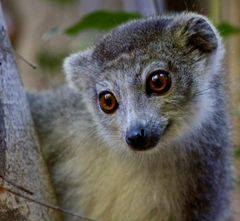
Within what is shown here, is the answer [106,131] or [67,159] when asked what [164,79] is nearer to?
[106,131]

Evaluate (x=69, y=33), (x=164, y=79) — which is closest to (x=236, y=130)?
(x=164, y=79)

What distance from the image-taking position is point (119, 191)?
382 centimetres

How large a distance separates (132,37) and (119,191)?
97 centimetres

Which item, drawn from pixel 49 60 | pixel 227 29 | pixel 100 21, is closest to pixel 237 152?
pixel 227 29

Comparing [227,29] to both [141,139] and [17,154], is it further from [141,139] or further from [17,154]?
[17,154]

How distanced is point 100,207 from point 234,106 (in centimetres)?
119

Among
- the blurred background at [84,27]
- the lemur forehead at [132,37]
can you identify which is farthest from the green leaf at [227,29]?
the lemur forehead at [132,37]

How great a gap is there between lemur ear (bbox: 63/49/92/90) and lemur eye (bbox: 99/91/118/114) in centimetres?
26

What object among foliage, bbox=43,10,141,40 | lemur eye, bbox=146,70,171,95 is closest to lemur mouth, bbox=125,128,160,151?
lemur eye, bbox=146,70,171,95

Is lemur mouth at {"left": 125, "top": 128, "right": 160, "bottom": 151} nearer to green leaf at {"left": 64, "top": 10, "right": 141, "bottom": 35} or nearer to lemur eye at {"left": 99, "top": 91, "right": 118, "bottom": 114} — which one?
lemur eye at {"left": 99, "top": 91, "right": 118, "bottom": 114}

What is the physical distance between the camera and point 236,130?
426cm

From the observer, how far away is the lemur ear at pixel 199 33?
3.62m

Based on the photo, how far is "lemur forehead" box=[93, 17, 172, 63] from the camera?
11.9 feet

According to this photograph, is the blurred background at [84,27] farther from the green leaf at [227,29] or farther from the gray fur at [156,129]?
the gray fur at [156,129]
